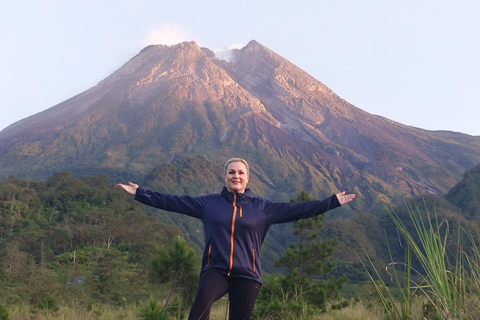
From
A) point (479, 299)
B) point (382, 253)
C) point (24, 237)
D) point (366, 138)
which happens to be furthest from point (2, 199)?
point (366, 138)

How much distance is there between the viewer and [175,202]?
356cm

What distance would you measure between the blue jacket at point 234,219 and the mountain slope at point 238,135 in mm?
77908

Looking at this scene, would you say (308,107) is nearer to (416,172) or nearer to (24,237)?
(416,172)

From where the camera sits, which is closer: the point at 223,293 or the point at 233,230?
the point at 223,293

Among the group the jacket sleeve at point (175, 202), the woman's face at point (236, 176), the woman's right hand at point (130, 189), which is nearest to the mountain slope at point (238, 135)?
the woman's right hand at point (130, 189)

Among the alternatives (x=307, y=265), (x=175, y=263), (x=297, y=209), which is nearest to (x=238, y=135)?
(x=307, y=265)

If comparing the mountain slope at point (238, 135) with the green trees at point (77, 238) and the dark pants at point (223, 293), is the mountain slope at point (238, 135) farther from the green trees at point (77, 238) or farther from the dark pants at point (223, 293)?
the dark pants at point (223, 293)

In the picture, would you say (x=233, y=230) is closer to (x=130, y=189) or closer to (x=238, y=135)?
(x=130, y=189)

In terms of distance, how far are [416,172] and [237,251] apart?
10764 cm

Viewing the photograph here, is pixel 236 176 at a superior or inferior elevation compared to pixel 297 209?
superior

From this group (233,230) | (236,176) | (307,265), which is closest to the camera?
(233,230)

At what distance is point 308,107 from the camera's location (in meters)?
127

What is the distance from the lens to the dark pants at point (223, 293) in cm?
298

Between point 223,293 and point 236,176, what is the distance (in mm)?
812
